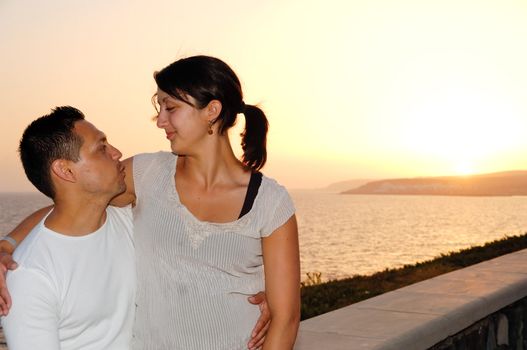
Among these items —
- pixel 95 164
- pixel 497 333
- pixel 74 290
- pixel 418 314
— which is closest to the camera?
pixel 74 290

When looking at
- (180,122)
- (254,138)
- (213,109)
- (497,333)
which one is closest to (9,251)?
(180,122)

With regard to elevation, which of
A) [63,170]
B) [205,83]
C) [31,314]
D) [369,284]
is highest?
[205,83]

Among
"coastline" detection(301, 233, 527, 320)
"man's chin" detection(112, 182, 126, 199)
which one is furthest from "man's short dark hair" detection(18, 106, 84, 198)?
"coastline" detection(301, 233, 527, 320)

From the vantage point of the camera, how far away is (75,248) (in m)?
2.55

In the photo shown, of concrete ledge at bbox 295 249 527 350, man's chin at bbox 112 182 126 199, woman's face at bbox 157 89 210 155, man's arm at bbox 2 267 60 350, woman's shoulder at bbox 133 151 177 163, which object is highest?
woman's face at bbox 157 89 210 155

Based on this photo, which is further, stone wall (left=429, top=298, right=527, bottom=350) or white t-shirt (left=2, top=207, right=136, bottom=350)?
stone wall (left=429, top=298, right=527, bottom=350)

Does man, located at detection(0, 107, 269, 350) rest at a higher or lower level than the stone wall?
higher

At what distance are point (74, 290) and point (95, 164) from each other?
0.44 m

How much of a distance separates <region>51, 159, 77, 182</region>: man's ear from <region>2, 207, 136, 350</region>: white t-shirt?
18 centimetres

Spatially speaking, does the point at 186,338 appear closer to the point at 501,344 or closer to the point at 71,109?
the point at 71,109

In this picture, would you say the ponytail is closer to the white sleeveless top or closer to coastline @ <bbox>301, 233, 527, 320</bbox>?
the white sleeveless top

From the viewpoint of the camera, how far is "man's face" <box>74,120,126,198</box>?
2613mm

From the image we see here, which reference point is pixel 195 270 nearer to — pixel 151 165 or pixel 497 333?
pixel 151 165

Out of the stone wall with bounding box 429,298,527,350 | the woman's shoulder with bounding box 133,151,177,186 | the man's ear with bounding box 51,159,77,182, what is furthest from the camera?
the stone wall with bounding box 429,298,527,350
